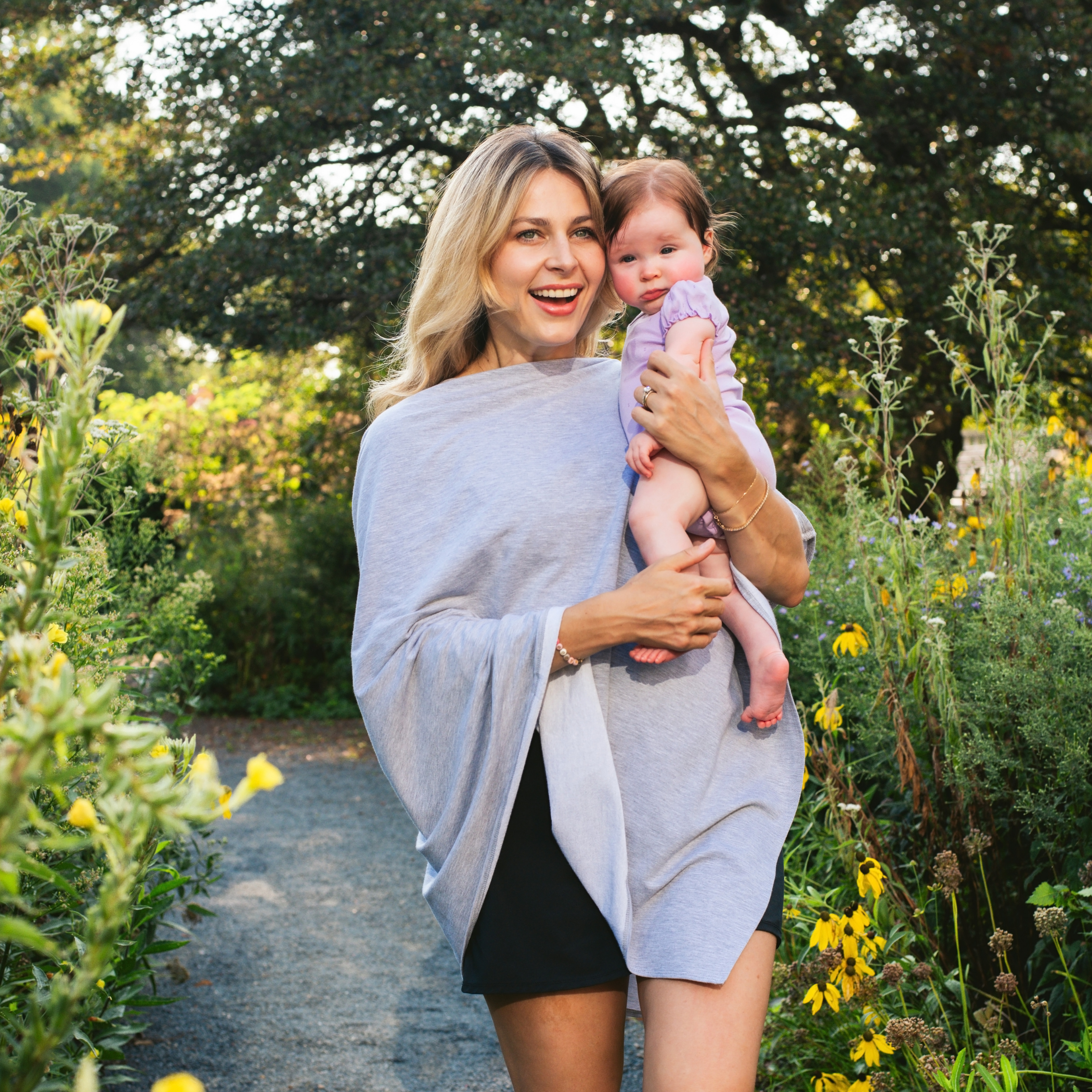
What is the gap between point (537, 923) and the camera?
66.6 inches

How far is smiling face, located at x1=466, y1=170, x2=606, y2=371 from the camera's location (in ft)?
6.55

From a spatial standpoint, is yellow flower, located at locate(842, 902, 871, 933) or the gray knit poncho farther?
yellow flower, located at locate(842, 902, 871, 933)

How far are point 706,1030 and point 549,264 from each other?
4.35ft

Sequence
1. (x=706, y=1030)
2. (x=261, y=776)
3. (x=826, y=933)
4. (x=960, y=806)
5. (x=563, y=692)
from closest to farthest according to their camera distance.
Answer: (x=261, y=776)
(x=706, y=1030)
(x=563, y=692)
(x=826, y=933)
(x=960, y=806)

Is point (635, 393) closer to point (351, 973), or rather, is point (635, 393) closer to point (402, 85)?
point (351, 973)

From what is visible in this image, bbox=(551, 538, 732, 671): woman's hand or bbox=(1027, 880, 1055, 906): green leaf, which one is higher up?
bbox=(551, 538, 732, 671): woman's hand

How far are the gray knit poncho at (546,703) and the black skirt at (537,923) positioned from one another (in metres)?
0.04

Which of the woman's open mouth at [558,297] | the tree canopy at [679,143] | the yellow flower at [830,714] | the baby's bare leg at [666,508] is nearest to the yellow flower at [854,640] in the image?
the yellow flower at [830,714]

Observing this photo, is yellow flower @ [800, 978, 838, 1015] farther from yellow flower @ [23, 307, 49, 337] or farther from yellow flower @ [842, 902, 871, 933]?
yellow flower @ [23, 307, 49, 337]

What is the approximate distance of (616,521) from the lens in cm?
187

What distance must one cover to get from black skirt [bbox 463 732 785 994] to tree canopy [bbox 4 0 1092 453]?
5058mm

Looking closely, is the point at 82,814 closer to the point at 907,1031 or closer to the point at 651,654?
the point at 651,654

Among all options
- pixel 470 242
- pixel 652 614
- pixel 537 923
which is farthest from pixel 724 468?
pixel 537 923

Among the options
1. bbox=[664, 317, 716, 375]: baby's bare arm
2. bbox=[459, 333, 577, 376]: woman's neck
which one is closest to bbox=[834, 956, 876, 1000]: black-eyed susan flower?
bbox=[664, 317, 716, 375]: baby's bare arm
